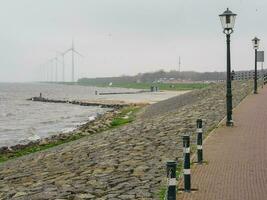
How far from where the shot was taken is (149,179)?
12.2 metres

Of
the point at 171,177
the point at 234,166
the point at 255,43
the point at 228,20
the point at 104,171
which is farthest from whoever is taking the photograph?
the point at 255,43

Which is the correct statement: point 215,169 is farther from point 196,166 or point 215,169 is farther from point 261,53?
point 261,53

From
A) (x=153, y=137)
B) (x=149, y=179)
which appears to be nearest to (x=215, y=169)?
(x=149, y=179)

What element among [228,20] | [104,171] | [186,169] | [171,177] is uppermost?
[228,20]

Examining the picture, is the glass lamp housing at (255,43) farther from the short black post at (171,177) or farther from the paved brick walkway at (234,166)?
the short black post at (171,177)

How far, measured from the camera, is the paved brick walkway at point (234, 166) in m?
9.96

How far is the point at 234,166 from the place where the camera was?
12203mm

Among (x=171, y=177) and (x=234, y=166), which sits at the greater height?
(x=171, y=177)

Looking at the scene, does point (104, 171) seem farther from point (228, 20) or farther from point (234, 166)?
point (228, 20)

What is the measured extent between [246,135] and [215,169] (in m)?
5.16

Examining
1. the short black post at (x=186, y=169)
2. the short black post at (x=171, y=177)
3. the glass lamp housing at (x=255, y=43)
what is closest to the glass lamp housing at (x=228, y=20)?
the short black post at (x=186, y=169)

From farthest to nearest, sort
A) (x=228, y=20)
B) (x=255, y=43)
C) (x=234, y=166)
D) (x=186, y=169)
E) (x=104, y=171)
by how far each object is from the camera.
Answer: (x=255, y=43)
(x=228, y=20)
(x=104, y=171)
(x=234, y=166)
(x=186, y=169)

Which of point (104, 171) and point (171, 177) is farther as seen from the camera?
point (104, 171)

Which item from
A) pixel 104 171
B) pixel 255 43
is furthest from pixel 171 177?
pixel 255 43
